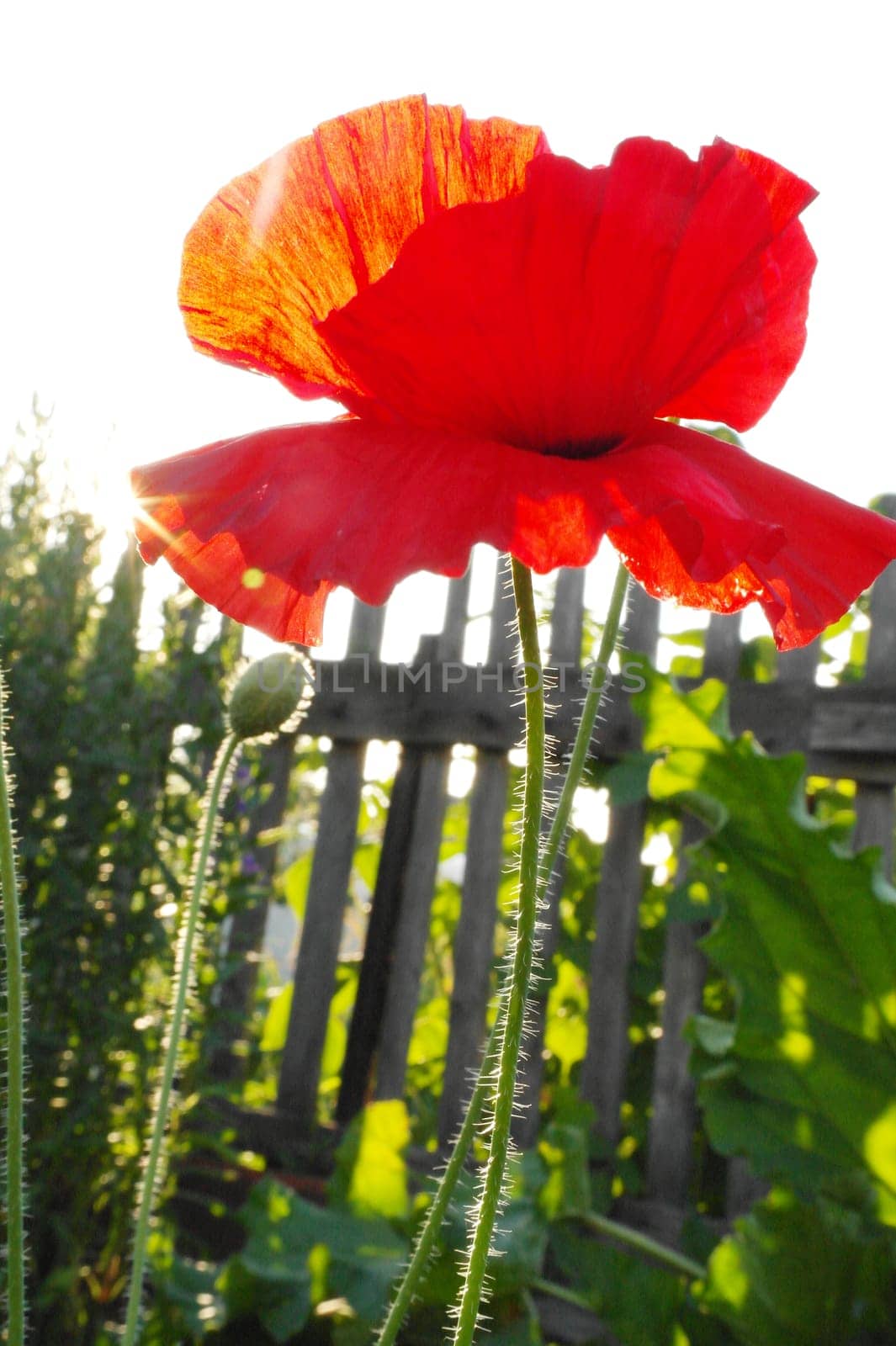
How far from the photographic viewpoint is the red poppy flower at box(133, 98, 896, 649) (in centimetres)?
50

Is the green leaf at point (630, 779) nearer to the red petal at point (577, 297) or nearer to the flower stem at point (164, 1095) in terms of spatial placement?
the flower stem at point (164, 1095)

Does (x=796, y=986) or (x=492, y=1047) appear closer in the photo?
(x=492, y=1047)

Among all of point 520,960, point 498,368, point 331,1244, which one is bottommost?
point 331,1244

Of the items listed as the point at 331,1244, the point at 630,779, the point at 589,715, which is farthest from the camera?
the point at 630,779

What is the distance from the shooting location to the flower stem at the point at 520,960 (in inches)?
20.1

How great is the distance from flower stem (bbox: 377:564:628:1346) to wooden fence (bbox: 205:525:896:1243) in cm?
163

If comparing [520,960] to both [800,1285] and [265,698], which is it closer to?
[265,698]

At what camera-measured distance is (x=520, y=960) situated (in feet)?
1.75

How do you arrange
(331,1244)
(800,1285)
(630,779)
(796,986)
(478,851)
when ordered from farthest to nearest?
(478,851) < (630,779) < (331,1244) < (796,986) < (800,1285)

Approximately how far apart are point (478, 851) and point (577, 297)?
88.1 inches

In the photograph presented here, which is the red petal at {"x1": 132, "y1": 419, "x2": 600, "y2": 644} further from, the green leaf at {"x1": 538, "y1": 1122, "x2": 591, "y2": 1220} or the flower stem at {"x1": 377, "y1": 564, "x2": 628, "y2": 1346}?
the green leaf at {"x1": 538, "y1": 1122, "x2": 591, "y2": 1220}

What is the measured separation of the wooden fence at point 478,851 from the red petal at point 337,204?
180 cm

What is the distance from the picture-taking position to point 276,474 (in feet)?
1.75

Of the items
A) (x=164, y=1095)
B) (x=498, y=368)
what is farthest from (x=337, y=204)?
(x=164, y=1095)
